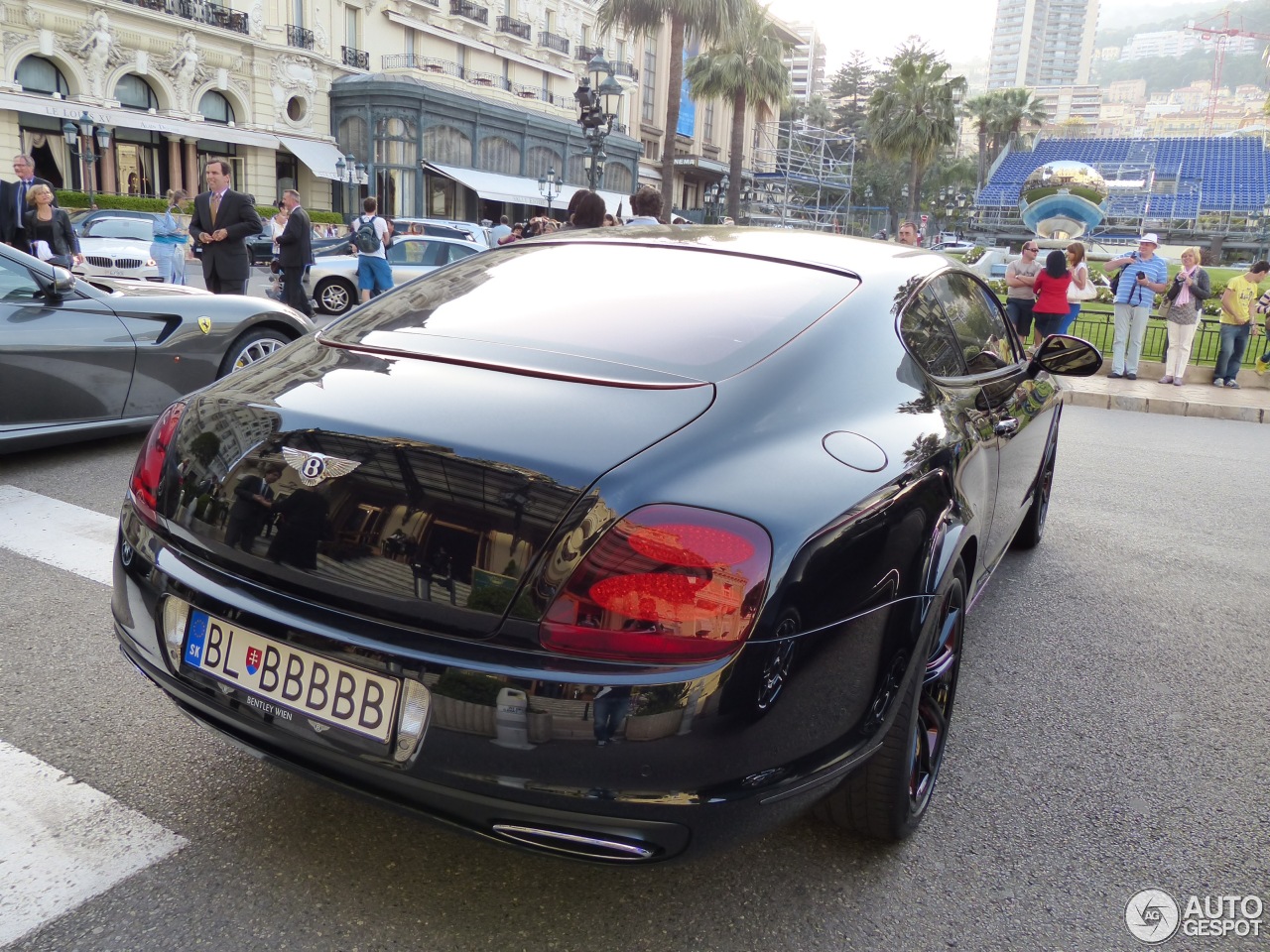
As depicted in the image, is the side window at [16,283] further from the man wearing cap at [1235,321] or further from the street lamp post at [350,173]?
the street lamp post at [350,173]

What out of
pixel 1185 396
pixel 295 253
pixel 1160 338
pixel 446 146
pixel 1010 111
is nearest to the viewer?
pixel 295 253

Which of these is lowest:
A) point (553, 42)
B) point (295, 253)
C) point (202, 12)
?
point (295, 253)

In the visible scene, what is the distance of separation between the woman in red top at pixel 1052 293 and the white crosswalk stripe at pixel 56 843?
10.1 meters

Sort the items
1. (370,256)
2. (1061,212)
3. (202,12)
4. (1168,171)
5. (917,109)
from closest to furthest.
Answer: (370,256) → (202,12) → (1061,212) → (917,109) → (1168,171)

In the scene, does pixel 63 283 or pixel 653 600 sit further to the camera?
pixel 63 283

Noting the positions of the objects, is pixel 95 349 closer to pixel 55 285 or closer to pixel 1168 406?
pixel 55 285

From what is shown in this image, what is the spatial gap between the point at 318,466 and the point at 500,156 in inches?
1683

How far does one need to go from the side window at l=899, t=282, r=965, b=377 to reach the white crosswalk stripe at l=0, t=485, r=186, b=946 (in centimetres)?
213

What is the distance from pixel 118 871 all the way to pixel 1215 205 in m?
80.0

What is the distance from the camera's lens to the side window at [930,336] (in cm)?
264

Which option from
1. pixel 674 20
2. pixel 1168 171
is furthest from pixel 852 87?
pixel 674 20

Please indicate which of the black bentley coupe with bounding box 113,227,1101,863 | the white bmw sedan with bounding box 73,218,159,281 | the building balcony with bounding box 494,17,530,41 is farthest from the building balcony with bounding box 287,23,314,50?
the black bentley coupe with bounding box 113,227,1101,863

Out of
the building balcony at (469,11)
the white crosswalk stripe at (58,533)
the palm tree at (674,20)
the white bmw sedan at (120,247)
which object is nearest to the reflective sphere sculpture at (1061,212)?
the palm tree at (674,20)

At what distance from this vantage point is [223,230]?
27.1ft
